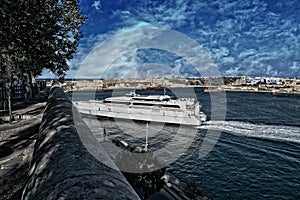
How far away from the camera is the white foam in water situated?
31.2m

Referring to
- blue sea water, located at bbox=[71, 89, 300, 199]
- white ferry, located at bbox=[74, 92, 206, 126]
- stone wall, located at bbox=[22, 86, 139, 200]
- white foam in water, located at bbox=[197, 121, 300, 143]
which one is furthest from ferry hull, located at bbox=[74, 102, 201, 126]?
stone wall, located at bbox=[22, 86, 139, 200]

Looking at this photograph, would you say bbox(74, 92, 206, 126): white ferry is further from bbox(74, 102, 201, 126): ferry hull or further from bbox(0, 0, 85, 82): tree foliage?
bbox(0, 0, 85, 82): tree foliage

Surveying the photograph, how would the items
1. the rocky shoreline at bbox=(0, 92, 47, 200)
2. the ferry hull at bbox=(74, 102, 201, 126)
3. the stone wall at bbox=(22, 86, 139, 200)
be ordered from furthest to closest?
1. the ferry hull at bbox=(74, 102, 201, 126)
2. the rocky shoreline at bbox=(0, 92, 47, 200)
3. the stone wall at bbox=(22, 86, 139, 200)

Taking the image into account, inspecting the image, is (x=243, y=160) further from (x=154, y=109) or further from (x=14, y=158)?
(x=14, y=158)

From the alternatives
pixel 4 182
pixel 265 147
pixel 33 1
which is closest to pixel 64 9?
pixel 33 1

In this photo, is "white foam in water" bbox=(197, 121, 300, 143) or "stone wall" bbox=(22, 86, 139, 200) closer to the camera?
"stone wall" bbox=(22, 86, 139, 200)

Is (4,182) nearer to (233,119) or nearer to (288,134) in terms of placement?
(288,134)

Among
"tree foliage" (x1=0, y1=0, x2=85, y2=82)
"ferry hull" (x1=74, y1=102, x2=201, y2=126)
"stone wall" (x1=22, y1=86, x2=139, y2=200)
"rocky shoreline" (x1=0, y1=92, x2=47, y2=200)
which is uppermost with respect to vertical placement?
"tree foliage" (x1=0, y1=0, x2=85, y2=82)

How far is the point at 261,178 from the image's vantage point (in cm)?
1934

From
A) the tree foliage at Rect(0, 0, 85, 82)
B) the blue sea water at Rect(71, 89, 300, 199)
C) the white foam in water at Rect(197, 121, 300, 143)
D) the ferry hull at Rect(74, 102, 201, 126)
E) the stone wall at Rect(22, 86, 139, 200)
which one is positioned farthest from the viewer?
the ferry hull at Rect(74, 102, 201, 126)

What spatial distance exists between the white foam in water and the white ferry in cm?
363

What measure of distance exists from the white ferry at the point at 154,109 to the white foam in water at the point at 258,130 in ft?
11.9

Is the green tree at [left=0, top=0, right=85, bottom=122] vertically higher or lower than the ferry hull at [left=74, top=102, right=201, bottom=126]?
higher

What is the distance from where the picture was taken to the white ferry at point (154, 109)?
40.3 metres
